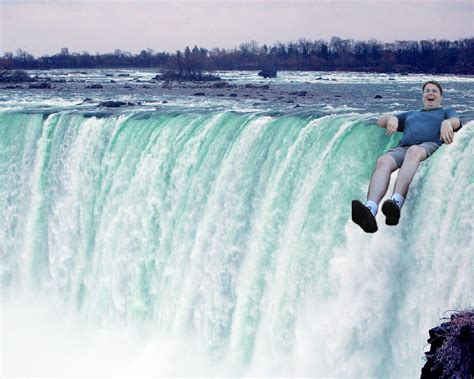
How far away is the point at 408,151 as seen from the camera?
28.8 ft

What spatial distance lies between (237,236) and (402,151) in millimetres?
4335

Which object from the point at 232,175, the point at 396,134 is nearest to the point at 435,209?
the point at 396,134

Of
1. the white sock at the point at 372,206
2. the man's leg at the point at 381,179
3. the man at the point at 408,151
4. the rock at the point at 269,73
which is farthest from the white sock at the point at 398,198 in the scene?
the rock at the point at 269,73

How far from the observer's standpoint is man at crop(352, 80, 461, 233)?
8.06 m

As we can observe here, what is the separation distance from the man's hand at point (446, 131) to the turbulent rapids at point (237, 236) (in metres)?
0.38

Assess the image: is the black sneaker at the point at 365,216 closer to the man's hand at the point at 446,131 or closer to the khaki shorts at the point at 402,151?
the khaki shorts at the point at 402,151

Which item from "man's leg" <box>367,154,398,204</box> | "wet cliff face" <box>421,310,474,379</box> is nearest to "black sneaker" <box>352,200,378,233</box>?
"man's leg" <box>367,154,398,204</box>

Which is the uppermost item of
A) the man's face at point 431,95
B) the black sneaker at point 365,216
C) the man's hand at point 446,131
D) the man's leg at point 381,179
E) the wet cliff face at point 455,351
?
the man's face at point 431,95

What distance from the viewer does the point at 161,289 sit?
14141mm

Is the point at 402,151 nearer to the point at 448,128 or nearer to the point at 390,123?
the point at 448,128

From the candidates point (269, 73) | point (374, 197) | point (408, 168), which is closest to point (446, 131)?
point (408, 168)

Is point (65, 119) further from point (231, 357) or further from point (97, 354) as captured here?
point (231, 357)

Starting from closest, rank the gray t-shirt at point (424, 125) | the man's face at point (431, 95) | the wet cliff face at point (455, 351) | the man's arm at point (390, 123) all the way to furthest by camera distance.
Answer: the wet cliff face at point (455, 351) < the man's face at point (431, 95) < the gray t-shirt at point (424, 125) < the man's arm at point (390, 123)

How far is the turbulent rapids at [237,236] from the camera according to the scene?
9.66 metres
